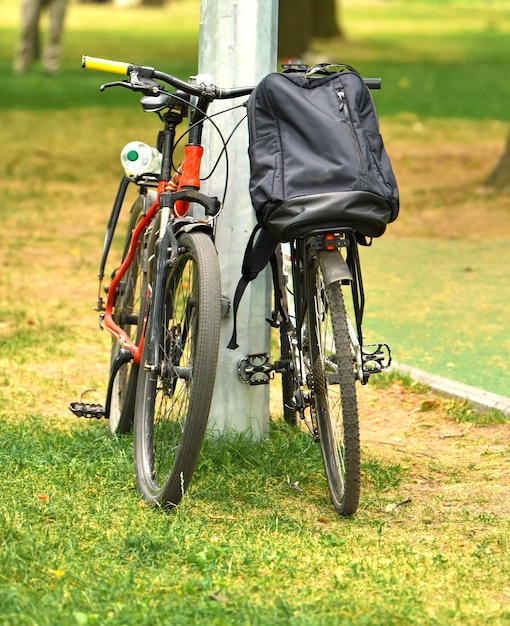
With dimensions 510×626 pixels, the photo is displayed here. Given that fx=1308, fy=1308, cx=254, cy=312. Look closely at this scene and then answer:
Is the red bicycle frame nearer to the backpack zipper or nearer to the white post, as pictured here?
the white post

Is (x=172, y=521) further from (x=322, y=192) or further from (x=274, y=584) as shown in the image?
(x=322, y=192)

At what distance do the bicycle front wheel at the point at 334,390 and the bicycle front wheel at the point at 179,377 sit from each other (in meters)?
0.40

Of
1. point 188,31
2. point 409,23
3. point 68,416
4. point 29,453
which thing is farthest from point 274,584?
point 409,23

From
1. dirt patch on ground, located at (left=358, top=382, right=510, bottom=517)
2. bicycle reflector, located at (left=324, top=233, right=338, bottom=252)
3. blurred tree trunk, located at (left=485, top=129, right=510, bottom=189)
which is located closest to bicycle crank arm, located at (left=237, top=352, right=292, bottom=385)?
dirt patch on ground, located at (left=358, top=382, right=510, bottom=517)

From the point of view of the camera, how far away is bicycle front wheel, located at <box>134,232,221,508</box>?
4.25 meters

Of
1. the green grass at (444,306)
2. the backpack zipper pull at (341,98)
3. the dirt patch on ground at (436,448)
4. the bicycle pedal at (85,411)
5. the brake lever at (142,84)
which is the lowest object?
the dirt patch on ground at (436,448)

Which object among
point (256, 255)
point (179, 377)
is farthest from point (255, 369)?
point (179, 377)

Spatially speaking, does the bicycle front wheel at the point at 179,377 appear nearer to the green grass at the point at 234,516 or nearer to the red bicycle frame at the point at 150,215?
the green grass at the point at 234,516

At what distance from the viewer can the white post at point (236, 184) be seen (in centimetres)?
505

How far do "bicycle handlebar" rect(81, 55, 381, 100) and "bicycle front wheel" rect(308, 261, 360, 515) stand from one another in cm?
69

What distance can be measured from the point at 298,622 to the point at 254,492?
1.24 meters

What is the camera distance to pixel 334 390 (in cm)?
482

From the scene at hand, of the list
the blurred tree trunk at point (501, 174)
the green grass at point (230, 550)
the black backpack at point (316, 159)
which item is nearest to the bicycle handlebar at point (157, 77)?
the black backpack at point (316, 159)

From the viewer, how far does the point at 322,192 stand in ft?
14.1
